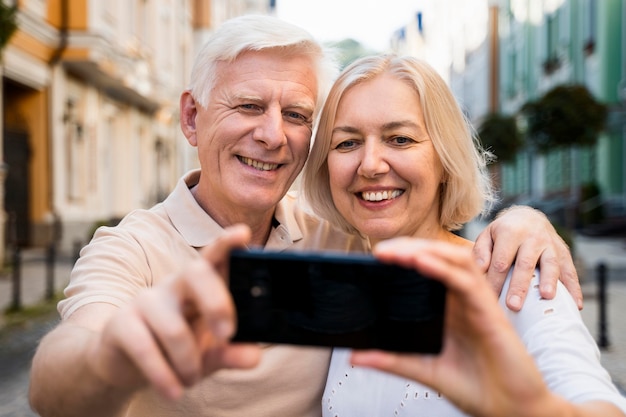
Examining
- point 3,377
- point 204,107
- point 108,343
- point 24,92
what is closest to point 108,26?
point 24,92

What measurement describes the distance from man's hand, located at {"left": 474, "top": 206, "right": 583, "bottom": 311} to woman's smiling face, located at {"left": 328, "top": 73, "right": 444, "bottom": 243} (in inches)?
10.1

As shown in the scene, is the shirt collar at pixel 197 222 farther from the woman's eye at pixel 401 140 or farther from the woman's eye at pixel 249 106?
the woman's eye at pixel 401 140

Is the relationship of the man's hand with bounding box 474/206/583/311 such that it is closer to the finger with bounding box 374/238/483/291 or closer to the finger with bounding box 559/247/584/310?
the finger with bounding box 559/247/584/310

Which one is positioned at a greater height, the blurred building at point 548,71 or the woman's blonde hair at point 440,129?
the blurred building at point 548,71

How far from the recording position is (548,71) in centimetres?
2884

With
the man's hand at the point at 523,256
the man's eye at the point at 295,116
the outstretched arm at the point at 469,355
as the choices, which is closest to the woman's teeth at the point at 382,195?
the man's hand at the point at 523,256

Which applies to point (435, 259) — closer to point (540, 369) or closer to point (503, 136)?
point (540, 369)

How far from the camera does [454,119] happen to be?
87.4 inches

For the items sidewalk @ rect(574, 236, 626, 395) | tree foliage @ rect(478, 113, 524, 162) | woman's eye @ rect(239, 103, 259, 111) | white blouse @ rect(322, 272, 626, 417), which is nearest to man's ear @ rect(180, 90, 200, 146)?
woman's eye @ rect(239, 103, 259, 111)

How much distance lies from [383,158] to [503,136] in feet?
83.3

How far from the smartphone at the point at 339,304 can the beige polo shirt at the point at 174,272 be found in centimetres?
78

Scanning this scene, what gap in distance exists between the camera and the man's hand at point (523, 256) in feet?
5.80

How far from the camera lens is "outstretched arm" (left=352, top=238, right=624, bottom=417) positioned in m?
1.05

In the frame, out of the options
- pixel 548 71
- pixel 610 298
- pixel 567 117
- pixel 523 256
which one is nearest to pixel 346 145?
pixel 523 256
